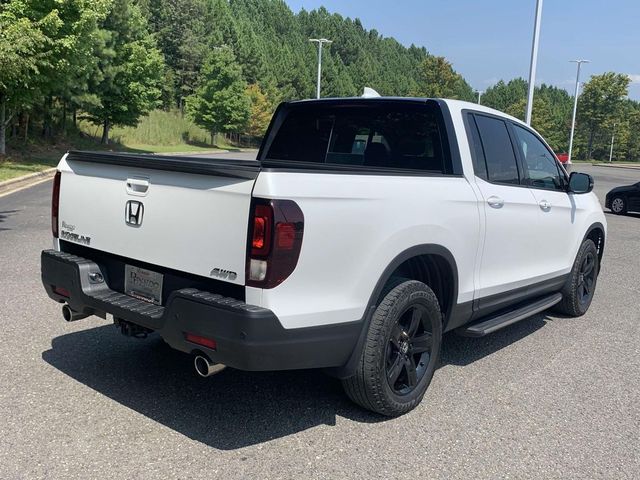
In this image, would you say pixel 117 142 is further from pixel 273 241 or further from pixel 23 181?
pixel 273 241

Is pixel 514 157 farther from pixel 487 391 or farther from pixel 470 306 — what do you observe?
pixel 487 391

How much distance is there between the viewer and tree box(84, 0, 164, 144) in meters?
32.0

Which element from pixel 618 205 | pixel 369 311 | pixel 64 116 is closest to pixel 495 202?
pixel 369 311

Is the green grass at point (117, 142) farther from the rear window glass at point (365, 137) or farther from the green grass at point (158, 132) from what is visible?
the rear window glass at point (365, 137)

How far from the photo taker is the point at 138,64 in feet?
112

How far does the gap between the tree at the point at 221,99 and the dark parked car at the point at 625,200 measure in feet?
132

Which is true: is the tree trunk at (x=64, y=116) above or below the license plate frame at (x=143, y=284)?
above

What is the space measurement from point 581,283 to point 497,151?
2280 millimetres

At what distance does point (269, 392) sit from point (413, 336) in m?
1.01

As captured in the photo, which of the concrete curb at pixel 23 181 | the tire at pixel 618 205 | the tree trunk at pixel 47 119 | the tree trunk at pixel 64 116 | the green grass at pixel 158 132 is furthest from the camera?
the green grass at pixel 158 132

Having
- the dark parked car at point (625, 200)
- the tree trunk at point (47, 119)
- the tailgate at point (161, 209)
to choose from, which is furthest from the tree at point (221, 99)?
the tailgate at point (161, 209)

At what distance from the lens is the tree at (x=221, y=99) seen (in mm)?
52969

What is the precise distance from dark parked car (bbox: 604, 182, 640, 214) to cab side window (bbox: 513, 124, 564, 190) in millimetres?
13229

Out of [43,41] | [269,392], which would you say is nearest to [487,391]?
[269,392]
